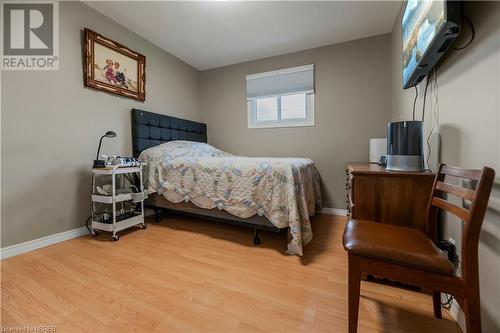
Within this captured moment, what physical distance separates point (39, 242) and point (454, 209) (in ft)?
10.0

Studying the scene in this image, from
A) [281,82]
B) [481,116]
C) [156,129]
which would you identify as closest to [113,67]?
[156,129]

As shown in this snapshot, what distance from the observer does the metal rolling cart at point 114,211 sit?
203 centimetres

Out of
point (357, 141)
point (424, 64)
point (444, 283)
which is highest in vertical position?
point (424, 64)

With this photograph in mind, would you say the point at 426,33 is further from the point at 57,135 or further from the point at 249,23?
the point at 57,135

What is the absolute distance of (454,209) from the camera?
2.87 ft

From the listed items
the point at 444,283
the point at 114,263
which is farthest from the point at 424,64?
the point at 114,263

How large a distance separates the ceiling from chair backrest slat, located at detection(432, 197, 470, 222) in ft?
7.23

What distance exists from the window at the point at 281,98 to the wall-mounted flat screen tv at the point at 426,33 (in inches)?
61.7

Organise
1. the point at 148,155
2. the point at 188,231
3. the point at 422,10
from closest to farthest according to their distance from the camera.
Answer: the point at 422,10
the point at 188,231
the point at 148,155

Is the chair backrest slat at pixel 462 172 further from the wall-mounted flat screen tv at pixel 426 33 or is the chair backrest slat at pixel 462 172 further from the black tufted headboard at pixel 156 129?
the black tufted headboard at pixel 156 129

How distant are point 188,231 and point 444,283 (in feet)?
7.01

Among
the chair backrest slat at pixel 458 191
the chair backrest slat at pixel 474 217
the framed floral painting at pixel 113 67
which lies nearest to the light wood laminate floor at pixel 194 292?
the chair backrest slat at pixel 474 217

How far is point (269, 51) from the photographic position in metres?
3.18

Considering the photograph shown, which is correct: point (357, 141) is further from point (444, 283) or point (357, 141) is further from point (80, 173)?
point (80, 173)
